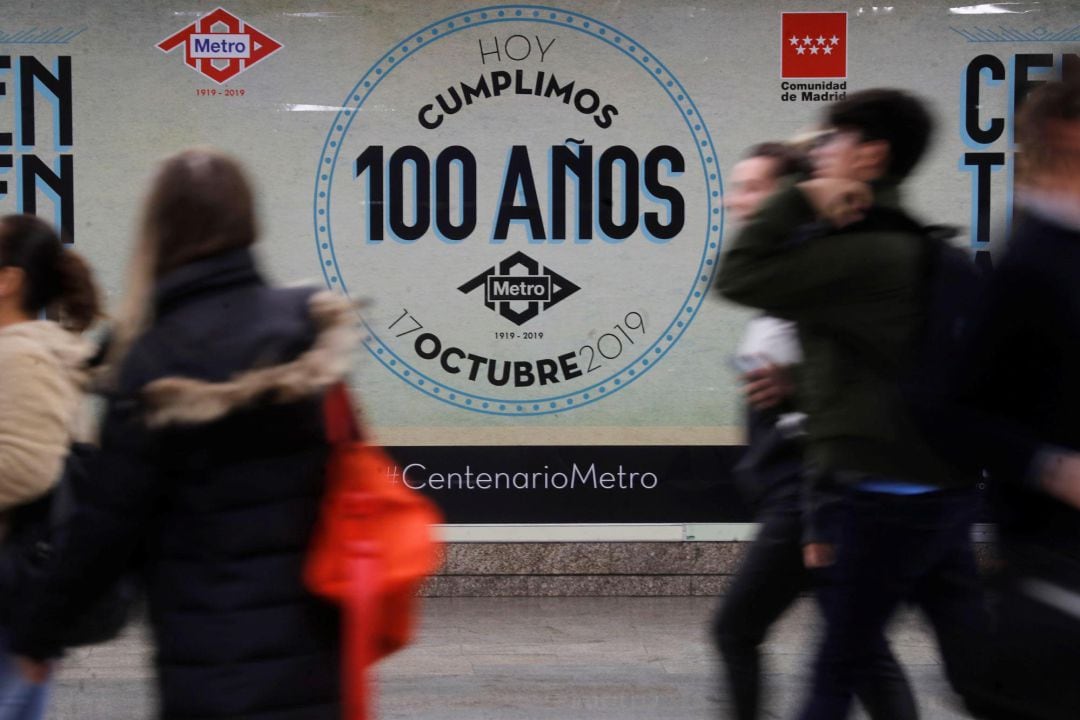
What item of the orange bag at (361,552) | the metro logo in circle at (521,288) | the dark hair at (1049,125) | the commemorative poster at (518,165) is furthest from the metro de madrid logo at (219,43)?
the dark hair at (1049,125)

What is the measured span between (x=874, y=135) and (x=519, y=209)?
11.4 feet

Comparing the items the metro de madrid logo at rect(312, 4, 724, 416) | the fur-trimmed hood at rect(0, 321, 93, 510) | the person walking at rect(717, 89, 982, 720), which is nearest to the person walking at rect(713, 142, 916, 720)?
the person walking at rect(717, 89, 982, 720)

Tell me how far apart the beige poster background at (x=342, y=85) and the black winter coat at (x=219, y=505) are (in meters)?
4.23

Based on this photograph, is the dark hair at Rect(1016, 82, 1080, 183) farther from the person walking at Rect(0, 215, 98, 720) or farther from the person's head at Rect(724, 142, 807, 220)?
the person walking at Rect(0, 215, 98, 720)

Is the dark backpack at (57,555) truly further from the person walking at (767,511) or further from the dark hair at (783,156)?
the dark hair at (783,156)

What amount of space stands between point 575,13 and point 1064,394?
471 cm

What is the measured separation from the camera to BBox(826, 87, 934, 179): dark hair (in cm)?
339

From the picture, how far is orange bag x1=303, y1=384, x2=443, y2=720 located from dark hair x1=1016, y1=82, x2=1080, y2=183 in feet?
3.67

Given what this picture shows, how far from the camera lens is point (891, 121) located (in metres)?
3.40

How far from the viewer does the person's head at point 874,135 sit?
339 cm

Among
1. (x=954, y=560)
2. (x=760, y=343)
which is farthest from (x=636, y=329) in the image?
(x=954, y=560)

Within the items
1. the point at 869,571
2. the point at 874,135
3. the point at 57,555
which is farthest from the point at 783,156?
the point at 57,555

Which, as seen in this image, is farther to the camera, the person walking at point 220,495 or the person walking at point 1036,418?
the person walking at point 220,495

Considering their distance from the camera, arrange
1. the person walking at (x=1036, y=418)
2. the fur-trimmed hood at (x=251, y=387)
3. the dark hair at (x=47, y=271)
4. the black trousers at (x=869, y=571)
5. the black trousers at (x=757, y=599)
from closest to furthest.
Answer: the person walking at (x=1036, y=418)
the fur-trimmed hood at (x=251, y=387)
the black trousers at (x=869, y=571)
the dark hair at (x=47, y=271)
the black trousers at (x=757, y=599)
